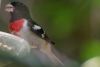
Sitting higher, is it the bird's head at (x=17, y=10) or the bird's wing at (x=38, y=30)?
the bird's head at (x=17, y=10)

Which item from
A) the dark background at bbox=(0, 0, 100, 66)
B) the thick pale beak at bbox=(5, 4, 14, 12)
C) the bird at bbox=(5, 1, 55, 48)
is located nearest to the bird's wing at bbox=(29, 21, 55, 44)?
the bird at bbox=(5, 1, 55, 48)

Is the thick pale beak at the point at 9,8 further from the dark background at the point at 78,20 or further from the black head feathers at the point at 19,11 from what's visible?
the dark background at the point at 78,20

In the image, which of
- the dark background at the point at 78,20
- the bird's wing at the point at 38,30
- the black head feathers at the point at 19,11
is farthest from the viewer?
the black head feathers at the point at 19,11

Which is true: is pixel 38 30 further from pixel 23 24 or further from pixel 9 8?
pixel 9 8

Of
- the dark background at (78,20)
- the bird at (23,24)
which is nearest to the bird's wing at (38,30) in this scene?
the bird at (23,24)

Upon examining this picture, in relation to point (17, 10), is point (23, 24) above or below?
below

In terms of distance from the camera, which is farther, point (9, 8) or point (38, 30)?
point (9, 8)

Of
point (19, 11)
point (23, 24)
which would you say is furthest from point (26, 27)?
point (19, 11)

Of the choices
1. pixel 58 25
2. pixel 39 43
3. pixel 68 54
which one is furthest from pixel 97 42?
pixel 39 43

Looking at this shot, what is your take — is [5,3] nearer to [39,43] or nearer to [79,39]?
[39,43]
